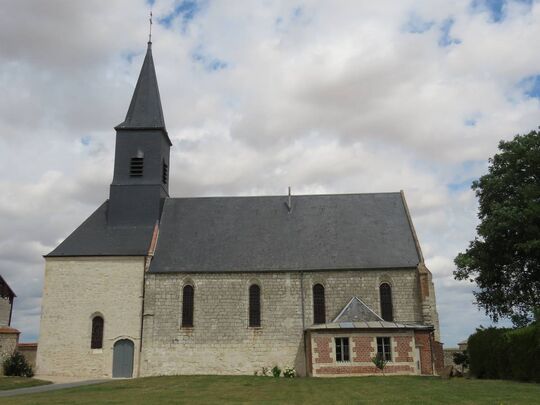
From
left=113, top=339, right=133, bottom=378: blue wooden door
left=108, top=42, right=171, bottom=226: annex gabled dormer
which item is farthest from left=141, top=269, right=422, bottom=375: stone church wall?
left=108, top=42, right=171, bottom=226: annex gabled dormer

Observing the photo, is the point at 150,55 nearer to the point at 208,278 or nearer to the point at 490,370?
the point at 208,278

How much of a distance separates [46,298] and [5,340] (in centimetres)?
264

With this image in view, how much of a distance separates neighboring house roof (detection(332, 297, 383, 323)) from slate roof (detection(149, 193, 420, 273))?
1.83 m

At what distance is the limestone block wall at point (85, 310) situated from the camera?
25.7 meters

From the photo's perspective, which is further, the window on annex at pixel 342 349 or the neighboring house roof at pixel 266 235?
the neighboring house roof at pixel 266 235

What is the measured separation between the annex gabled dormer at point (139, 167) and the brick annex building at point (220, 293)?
0.19ft

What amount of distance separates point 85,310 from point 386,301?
1470cm

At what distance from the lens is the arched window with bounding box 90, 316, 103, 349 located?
26.0m

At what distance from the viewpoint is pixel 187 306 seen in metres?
26.6

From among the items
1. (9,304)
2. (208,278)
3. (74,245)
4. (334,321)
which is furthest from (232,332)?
(9,304)

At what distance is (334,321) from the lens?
1010 inches

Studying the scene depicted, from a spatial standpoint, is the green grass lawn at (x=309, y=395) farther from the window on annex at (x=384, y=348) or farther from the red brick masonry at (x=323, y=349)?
the window on annex at (x=384, y=348)

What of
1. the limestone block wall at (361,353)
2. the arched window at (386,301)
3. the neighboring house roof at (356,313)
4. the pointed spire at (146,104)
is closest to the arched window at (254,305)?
the limestone block wall at (361,353)

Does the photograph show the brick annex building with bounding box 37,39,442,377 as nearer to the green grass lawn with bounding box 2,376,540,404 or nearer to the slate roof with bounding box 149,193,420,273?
the slate roof with bounding box 149,193,420,273
